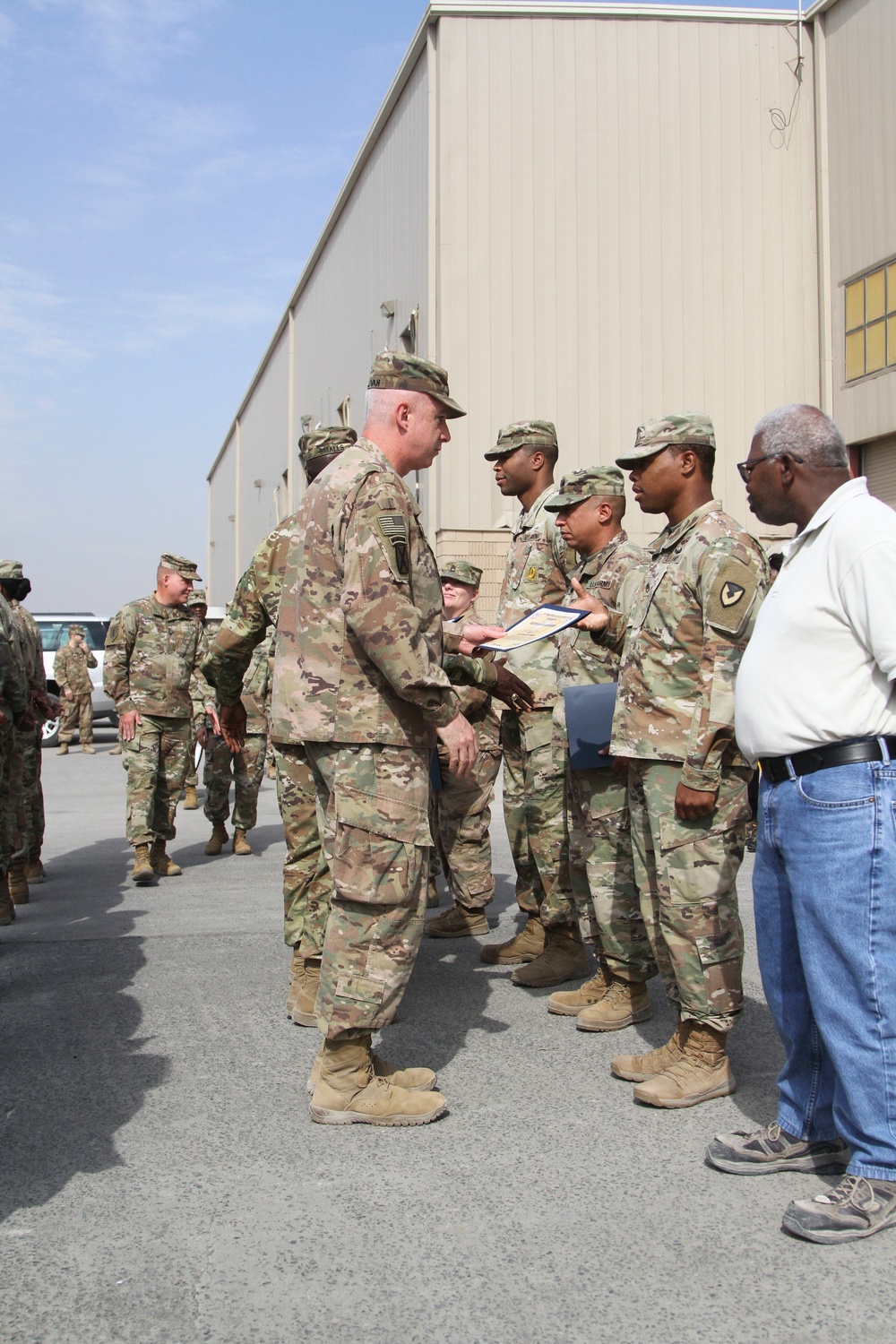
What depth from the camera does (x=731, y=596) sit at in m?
3.64

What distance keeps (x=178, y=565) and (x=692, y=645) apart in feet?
18.3

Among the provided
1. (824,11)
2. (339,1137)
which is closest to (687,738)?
(339,1137)

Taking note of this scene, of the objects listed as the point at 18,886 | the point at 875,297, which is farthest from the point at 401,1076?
the point at 875,297

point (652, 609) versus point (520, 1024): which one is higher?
point (652, 609)

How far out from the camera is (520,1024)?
182 inches

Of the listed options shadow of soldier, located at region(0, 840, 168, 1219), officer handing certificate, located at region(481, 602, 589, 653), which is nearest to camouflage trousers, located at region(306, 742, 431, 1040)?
officer handing certificate, located at region(481, 602, 589, 653)

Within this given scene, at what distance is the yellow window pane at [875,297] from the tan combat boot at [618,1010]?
43.3 ft

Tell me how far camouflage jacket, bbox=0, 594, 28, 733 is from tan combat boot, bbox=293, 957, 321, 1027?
2882mm

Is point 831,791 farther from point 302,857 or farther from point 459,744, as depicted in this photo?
point 302,857

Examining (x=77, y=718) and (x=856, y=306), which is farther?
(x=77, y=718)

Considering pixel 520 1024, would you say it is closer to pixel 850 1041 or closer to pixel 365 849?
pixel 365 849

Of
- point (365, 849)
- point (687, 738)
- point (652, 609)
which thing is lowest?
point (365, 849)

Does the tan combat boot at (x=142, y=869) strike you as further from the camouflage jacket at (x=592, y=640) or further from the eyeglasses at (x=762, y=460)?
the eyeglasses at (x=762, y=460)

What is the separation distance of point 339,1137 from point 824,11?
17.7 metres
